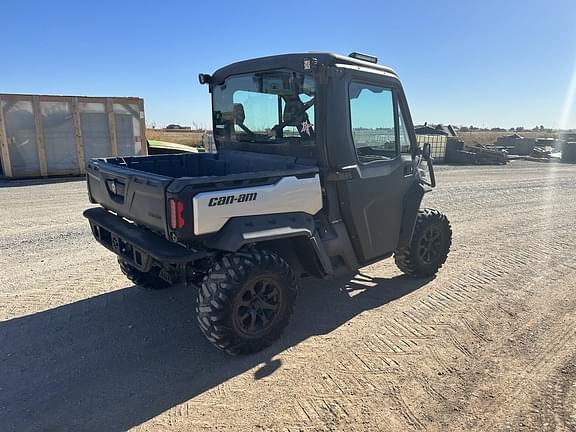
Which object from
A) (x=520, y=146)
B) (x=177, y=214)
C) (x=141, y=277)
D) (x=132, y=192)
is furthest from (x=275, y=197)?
(x=520, y=146)

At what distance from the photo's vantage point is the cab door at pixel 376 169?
12.5 ft

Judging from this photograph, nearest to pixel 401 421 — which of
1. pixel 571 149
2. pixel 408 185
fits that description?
pixel 408 185

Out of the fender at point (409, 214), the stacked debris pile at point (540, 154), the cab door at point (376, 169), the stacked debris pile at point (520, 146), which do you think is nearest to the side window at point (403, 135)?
the cab door at point (376, 169)

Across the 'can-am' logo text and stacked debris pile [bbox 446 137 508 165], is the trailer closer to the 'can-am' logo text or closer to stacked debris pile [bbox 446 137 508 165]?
the 'can-am' logo text

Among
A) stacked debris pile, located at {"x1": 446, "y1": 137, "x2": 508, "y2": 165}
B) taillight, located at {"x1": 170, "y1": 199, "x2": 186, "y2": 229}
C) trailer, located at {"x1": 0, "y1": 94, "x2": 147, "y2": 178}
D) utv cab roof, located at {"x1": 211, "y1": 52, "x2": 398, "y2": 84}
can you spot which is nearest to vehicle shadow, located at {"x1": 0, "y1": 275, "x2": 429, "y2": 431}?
taillight, located at {"x1": 170, "y1": 199, "x2": 186, "y2": 229}

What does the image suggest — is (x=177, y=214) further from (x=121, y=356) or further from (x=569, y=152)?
(x=569, y=152)

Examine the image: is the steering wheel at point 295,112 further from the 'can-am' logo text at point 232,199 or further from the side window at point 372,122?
the 'can-am' logo text at point 232,199

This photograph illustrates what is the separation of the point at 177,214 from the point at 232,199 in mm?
414

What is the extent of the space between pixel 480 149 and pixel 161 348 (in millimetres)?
23697

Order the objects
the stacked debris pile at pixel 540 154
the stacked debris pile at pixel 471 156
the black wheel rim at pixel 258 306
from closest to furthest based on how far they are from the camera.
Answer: the black wheel rim at pixel 258 306 < the stacked debris pile at pixel 471 156 < the stacked debris pile at pixel 540 154

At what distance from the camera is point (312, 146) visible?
3676 millimetres

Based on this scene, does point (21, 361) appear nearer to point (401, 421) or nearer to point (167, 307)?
point (167, 307)

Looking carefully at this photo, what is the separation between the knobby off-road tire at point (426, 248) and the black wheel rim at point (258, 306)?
187cm

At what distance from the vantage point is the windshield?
3.71 meters
